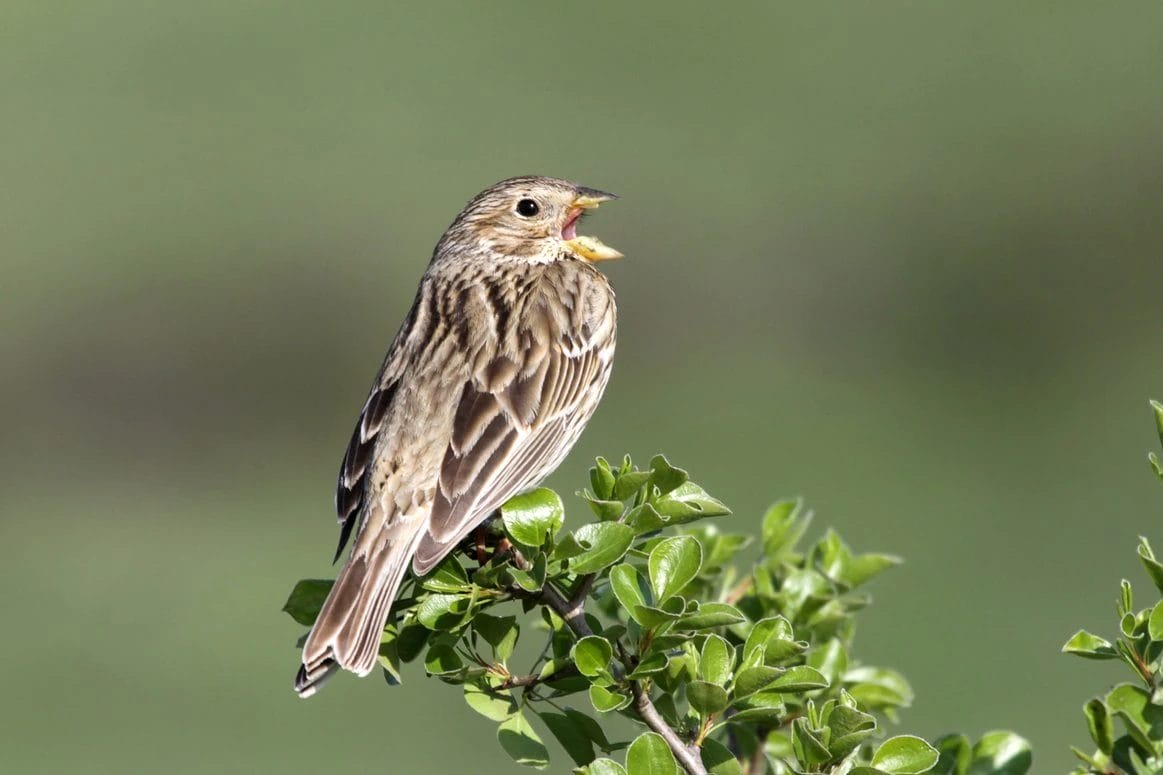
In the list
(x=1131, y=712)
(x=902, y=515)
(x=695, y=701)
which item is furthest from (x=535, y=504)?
(x=902, y=515)

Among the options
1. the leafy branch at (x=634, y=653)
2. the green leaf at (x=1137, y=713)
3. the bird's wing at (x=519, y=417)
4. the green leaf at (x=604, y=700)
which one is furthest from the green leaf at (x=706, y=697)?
the bird's wing at (x=519, y=417)

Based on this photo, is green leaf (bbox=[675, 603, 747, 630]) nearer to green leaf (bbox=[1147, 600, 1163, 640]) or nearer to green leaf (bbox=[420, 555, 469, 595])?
green leaf (bbox=[420, 555, 469, 595])

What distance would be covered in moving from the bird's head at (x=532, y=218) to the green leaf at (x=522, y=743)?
1.98 m

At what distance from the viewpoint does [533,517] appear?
2.99 metres

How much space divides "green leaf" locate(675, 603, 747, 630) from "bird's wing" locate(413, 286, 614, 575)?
25.1 inches

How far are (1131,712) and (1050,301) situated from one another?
1043cm

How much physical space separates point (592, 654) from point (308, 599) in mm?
815

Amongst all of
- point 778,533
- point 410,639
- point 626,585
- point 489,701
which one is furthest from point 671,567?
point 778,533

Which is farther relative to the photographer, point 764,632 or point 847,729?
point 764,632

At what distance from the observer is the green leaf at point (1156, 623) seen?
2.65 m

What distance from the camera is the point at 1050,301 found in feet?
41.9

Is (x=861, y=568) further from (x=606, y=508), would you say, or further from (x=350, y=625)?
(x=350, y=625)

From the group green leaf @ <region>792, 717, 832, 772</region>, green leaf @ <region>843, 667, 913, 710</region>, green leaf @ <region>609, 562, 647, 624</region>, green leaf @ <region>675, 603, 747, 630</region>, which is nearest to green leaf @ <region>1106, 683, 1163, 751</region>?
green leaf @ <region>792, 717, 832, 772</region>

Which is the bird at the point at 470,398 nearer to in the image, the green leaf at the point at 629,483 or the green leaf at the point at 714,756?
the green leaf at the point at 629,483
